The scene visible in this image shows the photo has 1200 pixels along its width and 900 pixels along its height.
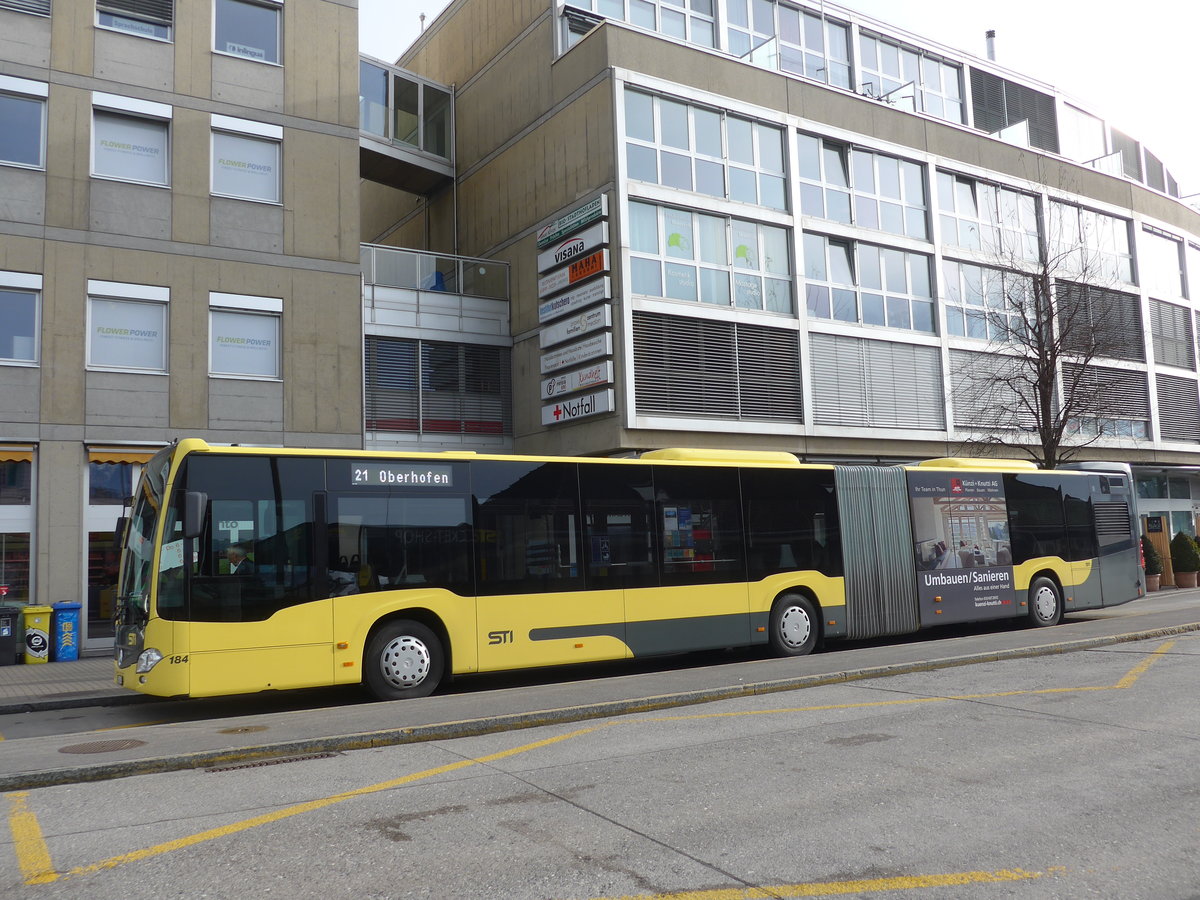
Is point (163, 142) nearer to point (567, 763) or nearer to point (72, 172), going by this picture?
point (72, 172)

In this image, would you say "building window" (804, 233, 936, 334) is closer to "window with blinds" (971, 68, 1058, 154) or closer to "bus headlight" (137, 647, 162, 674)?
"window with blinds" (971, 68, 1058, 154)

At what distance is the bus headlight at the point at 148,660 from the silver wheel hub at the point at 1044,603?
14189 mm

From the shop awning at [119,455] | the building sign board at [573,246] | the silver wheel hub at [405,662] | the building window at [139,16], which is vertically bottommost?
the silver wheel hub at [405,662]

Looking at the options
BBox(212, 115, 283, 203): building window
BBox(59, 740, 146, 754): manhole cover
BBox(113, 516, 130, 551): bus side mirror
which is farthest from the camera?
BBox(212, 115, 283, 203): building window

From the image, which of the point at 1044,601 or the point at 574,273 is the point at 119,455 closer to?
the point at 574,273

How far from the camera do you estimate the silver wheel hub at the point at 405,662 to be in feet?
36.9

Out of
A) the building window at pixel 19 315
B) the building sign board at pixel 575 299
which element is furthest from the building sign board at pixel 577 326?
the building window at pixel 19 315

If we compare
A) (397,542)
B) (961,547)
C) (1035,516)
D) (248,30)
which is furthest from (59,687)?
(1035,516)

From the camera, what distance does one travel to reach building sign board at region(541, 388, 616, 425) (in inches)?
819

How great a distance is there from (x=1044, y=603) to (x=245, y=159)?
17.0 metres

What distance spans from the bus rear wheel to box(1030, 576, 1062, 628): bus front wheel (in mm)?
11232

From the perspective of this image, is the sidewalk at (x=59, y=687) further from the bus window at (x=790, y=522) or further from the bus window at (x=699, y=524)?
the bus window at (x=790, y=522)

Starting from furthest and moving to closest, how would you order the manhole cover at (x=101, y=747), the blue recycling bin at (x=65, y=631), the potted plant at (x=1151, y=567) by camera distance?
the potted plant at (x=1151, y=567) < the blue recycling bin at (x=65, y=631) < the manhole cover at (x=101, y=747)

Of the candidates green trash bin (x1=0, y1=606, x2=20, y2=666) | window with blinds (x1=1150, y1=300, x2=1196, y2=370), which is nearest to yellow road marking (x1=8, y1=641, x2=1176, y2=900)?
green trash bin (x1=0, y1=606, x2=20, y2=666)
